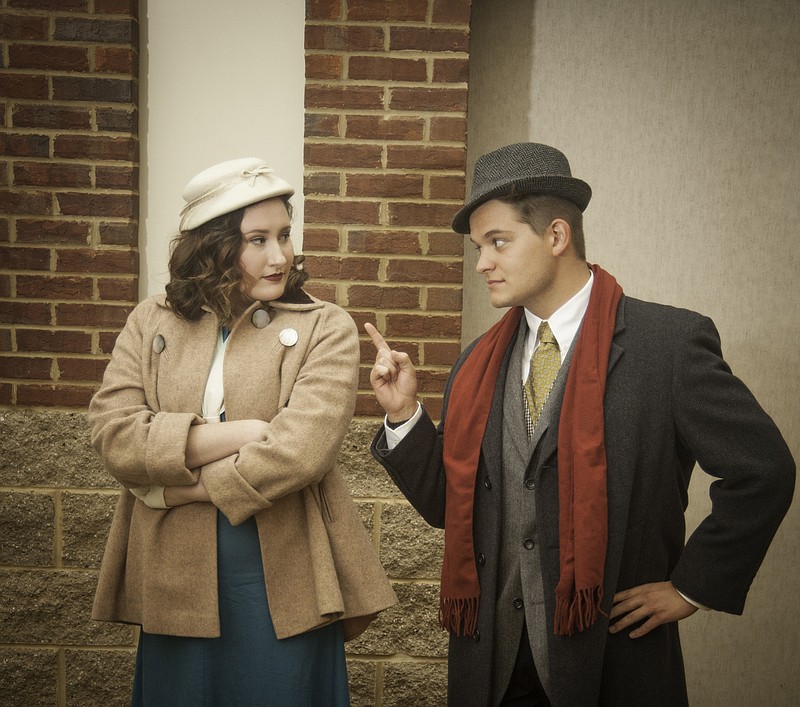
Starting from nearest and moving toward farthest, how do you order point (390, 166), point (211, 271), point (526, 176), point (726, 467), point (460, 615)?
point (726, 467) → point (526, 176) → point (460, 615) → point (211, 271) → point (390, 166)

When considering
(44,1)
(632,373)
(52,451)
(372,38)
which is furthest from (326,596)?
(44,1)

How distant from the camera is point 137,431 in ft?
5.93

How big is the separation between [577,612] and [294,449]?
71 cm

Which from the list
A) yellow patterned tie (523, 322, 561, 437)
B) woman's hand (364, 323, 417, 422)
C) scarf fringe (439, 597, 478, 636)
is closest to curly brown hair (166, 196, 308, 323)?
woman's hand (364, 323, 417, 422)

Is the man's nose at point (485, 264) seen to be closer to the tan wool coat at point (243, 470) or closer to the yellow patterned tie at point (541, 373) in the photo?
the yellow patterned tie at point (541, 373)

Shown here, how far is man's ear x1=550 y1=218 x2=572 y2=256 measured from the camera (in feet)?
5.80

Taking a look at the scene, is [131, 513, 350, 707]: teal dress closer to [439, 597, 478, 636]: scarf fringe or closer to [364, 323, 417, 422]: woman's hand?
[439, 597, 478, 636]: scarf fringe

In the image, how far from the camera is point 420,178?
9.39ft

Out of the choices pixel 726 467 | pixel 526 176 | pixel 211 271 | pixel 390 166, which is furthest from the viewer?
pixel 390 166

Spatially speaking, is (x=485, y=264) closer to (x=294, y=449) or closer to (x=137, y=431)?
(x=294, y=449)

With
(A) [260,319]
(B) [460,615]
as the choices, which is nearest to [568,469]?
(B) [460,615]

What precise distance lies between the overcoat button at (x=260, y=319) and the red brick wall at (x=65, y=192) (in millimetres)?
1139

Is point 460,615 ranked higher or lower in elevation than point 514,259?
lower

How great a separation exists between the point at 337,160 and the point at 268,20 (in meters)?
0.64
